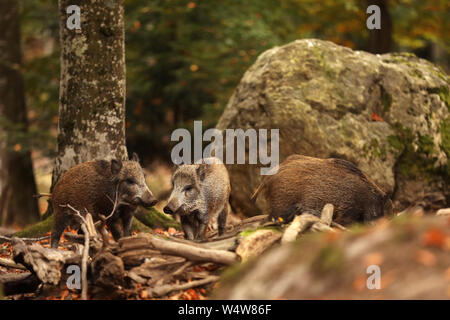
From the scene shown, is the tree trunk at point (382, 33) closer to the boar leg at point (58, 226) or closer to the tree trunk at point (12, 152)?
the tree trunk at point (12, 152)

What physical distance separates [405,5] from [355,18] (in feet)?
4.54

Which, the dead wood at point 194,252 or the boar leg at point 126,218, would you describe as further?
the boar leg at point 126,218

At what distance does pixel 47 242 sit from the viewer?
7.15 meters

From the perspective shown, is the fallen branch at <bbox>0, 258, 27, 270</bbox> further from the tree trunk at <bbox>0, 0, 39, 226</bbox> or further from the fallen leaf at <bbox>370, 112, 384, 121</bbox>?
the tree trunk at <bbox>0, 0, 39, 226</bbox>

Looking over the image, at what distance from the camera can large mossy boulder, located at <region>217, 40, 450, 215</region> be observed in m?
8.43

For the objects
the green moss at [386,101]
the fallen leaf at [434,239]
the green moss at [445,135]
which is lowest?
the fallen leaf at [434,239]

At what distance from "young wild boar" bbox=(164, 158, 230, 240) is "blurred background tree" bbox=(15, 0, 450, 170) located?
5.83 meters

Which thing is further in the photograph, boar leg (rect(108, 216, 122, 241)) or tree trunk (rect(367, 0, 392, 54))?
tree trunk (rect(367, 0, 392, 54))

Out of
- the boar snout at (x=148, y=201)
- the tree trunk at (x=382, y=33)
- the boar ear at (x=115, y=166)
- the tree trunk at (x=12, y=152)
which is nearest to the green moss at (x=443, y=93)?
the tree trunk at (x=382, y=33)

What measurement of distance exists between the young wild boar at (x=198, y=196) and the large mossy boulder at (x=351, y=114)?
1.60 m

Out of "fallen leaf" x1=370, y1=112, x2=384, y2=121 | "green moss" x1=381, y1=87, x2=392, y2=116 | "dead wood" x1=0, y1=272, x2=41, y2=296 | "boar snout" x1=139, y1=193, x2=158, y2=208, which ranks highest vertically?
"green moss" x1=381, y1=87, x2=392, y2=116

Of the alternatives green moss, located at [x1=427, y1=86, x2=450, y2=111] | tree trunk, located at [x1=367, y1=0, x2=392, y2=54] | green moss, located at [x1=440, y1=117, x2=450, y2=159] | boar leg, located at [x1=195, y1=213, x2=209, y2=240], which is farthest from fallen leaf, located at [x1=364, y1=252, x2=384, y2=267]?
tree trunk, located at [x1=367, y1=0, x2=392, y2=54]

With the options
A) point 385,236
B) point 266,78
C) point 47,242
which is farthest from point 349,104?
point 385,236

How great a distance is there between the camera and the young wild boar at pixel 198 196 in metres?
6.87
